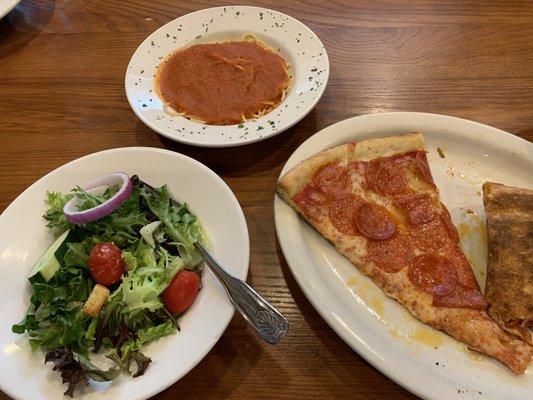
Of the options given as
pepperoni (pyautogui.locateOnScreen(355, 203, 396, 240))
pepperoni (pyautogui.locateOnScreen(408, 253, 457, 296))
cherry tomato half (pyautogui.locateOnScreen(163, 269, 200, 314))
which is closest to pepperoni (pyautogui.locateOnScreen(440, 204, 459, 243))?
pepperoni (pyautogui.locateOnScreen(408, 253, 457, 296))

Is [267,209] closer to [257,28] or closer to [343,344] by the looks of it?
[343,344]

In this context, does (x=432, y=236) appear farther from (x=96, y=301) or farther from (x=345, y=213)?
(x=96, y=301)

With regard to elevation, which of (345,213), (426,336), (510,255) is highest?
(345,213)

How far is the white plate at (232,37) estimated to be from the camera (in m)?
2.21

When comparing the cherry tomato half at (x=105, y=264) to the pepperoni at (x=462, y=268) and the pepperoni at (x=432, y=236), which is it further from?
the pepperoni at (x=462, y=268)

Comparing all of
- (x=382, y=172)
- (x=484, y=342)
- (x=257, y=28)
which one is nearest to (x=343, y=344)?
(x=484, y=342)

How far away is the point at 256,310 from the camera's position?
158cm

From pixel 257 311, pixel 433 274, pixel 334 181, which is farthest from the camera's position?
pixel 334 181

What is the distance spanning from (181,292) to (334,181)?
922mm

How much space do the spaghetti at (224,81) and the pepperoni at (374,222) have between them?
0.78 meters

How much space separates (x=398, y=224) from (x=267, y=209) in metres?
0.61

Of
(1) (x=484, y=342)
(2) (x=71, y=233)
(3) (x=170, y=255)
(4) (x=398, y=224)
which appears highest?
(2) (x=71, y=233)

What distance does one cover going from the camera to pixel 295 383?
1678 millimetres

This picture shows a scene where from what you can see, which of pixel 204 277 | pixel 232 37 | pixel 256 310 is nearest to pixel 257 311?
pixel 256 310
